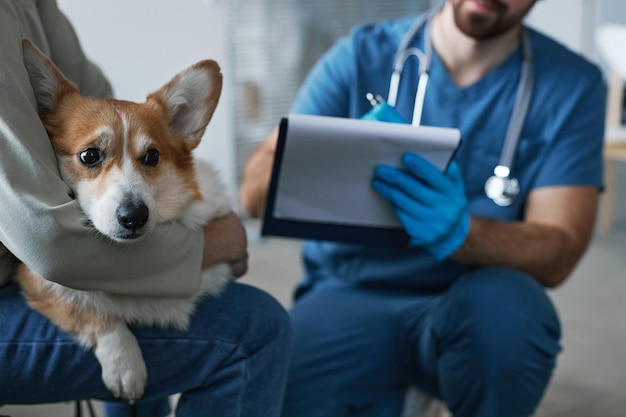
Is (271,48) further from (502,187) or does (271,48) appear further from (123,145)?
(123,145)

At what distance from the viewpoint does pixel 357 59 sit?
1728 mm

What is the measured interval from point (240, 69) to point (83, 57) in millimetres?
2356

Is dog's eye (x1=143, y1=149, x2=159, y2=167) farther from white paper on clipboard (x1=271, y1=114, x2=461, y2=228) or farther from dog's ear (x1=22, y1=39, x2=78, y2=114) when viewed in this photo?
white paper on clipboard (x1=271, y1=114, x2=461, y2=228)

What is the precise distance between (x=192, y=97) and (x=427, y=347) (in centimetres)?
→ 73

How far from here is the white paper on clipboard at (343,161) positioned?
4.15ft

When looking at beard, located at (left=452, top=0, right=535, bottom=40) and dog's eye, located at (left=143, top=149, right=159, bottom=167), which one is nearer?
dog's eye, located at (left=143, top=149, right=159, bottom=167)

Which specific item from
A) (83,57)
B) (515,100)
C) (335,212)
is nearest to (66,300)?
(83,57)

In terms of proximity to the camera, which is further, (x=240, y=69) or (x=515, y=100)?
(x=240, y=69)

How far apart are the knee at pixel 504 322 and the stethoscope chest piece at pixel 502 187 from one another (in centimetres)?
17

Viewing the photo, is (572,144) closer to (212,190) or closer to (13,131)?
(212,190)

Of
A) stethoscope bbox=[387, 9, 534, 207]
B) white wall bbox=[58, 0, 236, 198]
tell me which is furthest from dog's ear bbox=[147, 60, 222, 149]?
white wall bbox=[58, 0, 236, 198]

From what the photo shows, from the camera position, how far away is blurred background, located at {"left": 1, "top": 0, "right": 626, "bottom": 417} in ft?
6.99

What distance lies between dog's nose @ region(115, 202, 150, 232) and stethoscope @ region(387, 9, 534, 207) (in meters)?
0.80

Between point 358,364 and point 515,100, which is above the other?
point 515,100
